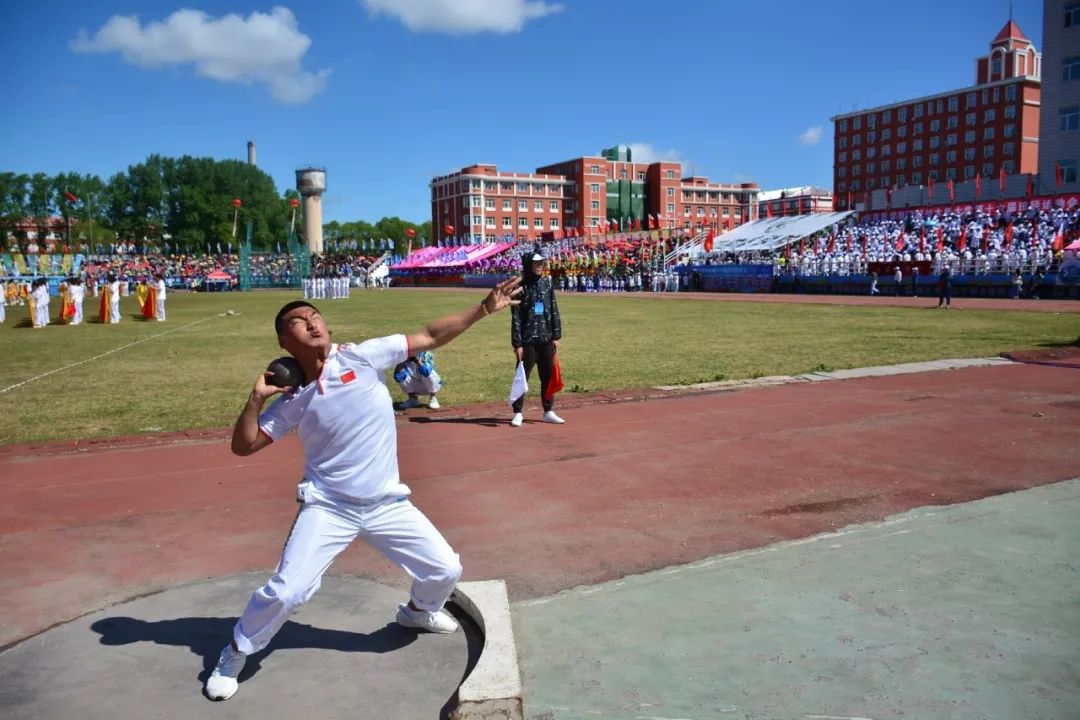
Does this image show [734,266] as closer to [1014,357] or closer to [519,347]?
[1014,357]

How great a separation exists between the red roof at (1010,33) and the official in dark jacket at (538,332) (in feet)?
371

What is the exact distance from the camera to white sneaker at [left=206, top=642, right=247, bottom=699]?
3182 millimetres

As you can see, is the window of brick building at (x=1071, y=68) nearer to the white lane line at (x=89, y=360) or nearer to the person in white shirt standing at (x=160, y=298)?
the white lane line at (x=89, y=360)

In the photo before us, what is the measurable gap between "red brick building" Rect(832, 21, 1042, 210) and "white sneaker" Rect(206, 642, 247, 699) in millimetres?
92498

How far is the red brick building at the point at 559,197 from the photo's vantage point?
123m

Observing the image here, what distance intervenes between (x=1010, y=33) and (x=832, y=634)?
4622 inches

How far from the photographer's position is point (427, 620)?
146 inches

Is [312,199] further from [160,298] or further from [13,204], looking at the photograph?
[160,298]

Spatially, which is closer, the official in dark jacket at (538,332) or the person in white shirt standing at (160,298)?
the official in dark jacket at (538,332)

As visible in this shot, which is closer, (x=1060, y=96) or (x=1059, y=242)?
(x=1059, y=242)

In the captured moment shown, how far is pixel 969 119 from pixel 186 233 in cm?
11010

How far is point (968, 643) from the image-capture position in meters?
3.40

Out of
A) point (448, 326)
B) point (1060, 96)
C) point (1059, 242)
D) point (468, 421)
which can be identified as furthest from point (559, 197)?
point (448, 326)

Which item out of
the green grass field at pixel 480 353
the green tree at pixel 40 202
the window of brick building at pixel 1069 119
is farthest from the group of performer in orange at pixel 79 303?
the green tree at pixel 40 202
